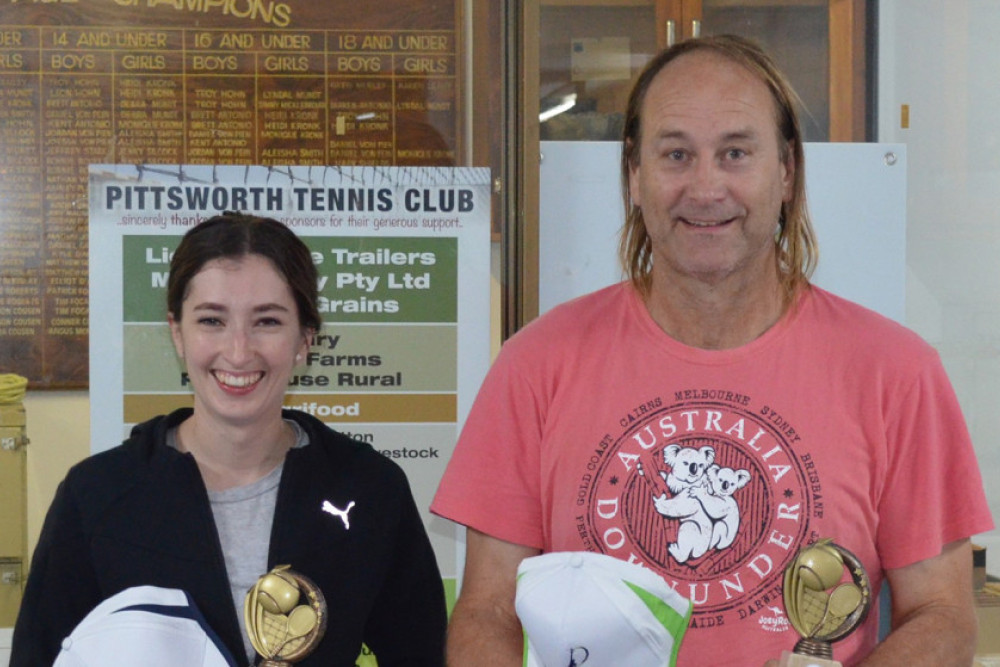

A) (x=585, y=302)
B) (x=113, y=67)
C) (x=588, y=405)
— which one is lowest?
(x=588, y=405)

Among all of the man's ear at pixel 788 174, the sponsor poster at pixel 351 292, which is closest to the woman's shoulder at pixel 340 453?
the sponsor poster at pixel 351 292

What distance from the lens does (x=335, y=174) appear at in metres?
2.60

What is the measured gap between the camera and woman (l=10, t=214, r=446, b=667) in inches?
70.4

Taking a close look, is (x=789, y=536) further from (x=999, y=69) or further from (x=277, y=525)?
(x=999, y=69)

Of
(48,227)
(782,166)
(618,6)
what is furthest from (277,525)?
(618,6)

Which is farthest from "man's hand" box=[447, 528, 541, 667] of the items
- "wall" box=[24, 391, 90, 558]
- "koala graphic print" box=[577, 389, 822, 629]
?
"wall" box=[24, 391, 90, 558]

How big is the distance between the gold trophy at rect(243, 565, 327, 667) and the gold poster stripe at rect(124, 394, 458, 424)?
1189mm

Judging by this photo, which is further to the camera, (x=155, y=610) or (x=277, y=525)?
(x=277, y=525)

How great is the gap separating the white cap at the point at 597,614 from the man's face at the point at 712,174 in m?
0.47

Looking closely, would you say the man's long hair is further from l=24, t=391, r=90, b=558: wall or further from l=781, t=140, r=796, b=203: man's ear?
l=24, t=391, r=90, b=558: wall

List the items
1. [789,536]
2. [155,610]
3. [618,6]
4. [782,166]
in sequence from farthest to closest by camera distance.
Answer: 1. [618,6]
2. [782,166]
3. [789,536]
4. [155,610]

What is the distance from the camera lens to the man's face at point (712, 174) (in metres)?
1.65

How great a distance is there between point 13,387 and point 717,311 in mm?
1529

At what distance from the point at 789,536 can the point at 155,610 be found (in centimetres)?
76
